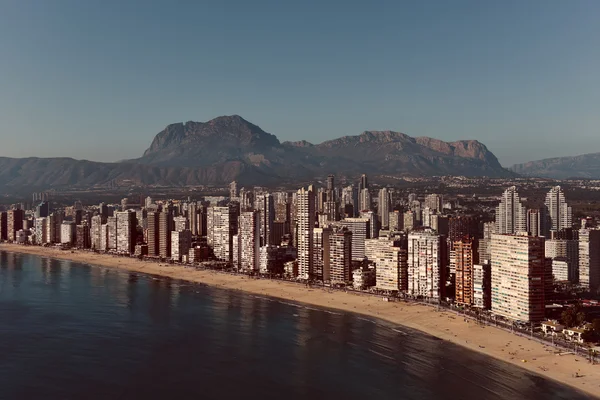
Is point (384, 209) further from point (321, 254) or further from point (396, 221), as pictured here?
point (321, 254)

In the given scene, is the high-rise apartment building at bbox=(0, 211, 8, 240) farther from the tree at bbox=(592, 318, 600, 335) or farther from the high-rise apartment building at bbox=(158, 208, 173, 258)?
the tree at bbox=(592, 318, 600, 335)

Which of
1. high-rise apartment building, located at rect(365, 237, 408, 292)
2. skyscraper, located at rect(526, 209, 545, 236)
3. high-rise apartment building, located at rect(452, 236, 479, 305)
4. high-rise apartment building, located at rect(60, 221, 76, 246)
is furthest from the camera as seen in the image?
high-rise apartment building, located at rect(60, 221, 76, 246)

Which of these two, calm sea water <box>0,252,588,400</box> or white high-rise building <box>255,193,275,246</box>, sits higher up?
white high-rise building <box>255,193,275,246</box>

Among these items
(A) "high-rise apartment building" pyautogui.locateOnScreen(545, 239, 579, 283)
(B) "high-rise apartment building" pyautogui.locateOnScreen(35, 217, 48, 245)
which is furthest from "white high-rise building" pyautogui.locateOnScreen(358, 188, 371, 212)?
(B) "high-rise apartment building" pyautogui.locateOnScreen(35, 217, 48, 245)

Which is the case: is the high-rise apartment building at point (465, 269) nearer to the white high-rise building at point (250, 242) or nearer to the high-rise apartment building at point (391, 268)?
the high-rise apartment building at point (391, 268)

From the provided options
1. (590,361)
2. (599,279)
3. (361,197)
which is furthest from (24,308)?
(361,197)

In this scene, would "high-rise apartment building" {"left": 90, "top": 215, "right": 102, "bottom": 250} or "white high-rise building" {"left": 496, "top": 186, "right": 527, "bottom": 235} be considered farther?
"high-rise apartment building" {"left": 90, "top": 215, "right": 102, "bottom": 250}

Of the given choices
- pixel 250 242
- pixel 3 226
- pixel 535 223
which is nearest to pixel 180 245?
pixel 250 242

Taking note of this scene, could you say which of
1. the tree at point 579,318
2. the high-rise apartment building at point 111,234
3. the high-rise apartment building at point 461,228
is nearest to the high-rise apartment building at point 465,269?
the tree at point 579,318
